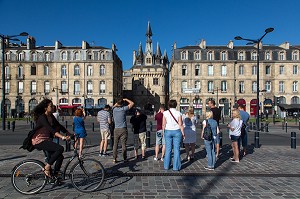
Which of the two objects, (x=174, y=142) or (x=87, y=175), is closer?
(x=87, y=175)

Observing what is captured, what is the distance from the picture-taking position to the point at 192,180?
5.66 meters

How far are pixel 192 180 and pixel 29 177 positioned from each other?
3.41 metres

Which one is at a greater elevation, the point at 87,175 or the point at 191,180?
the point at 87,175

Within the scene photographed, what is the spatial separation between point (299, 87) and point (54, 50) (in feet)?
148

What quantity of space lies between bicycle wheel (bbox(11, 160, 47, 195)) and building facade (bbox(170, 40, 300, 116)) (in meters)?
41.7

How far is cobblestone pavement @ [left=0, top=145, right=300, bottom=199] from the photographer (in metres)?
4.73

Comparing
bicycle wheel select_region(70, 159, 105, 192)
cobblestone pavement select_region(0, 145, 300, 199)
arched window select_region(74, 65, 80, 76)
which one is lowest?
cobblestone pavement select_region(0, 145, 300, 199)

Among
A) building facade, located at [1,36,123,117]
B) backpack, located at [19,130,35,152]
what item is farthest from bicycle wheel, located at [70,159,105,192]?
building facade, located at [1,36,123,117]

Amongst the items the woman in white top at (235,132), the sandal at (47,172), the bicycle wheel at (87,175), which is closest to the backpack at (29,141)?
the sandal at (47,172)

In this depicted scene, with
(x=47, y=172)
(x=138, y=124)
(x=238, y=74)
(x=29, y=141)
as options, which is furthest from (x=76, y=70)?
(x=47, y=172)

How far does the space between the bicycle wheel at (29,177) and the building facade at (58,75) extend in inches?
1615

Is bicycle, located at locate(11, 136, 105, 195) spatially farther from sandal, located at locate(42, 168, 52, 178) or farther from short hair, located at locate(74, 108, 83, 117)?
short hair, located at locate(74, 108, 83, 117)

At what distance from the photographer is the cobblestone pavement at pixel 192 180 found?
15.5ft

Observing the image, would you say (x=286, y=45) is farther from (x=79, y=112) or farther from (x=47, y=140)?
(x=47, y=140)
